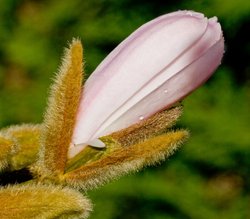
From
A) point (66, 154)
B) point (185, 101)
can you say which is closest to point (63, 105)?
point (66, 154)

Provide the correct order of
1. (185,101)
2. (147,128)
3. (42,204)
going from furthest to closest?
(185,101) → (147,128) → (42,204)

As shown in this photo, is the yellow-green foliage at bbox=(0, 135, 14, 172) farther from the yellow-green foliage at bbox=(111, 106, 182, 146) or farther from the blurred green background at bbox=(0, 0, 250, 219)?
the blurred green background at bbox=(0, 0, 250, 219)

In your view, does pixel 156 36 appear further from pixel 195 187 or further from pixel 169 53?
pixel 195 187

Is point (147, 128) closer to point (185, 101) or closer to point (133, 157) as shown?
point (133, 157)

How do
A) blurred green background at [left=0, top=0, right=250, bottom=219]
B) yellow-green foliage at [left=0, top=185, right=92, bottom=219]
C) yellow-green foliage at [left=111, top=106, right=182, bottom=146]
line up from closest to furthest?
yellow-green foliage at [left=0, top=185, right=92, bottom=219] < yellow-green foliage at [left=111, top=106, right=182, bottom=146] < blurred green background at [left=0, top=0, right=250, bottom=219]

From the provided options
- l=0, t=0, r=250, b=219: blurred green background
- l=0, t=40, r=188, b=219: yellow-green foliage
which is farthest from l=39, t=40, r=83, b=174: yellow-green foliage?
l=0, t=0, r=250, b=219: blurred green background

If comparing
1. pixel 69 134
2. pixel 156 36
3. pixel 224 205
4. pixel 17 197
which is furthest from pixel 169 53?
pixel 224 205
